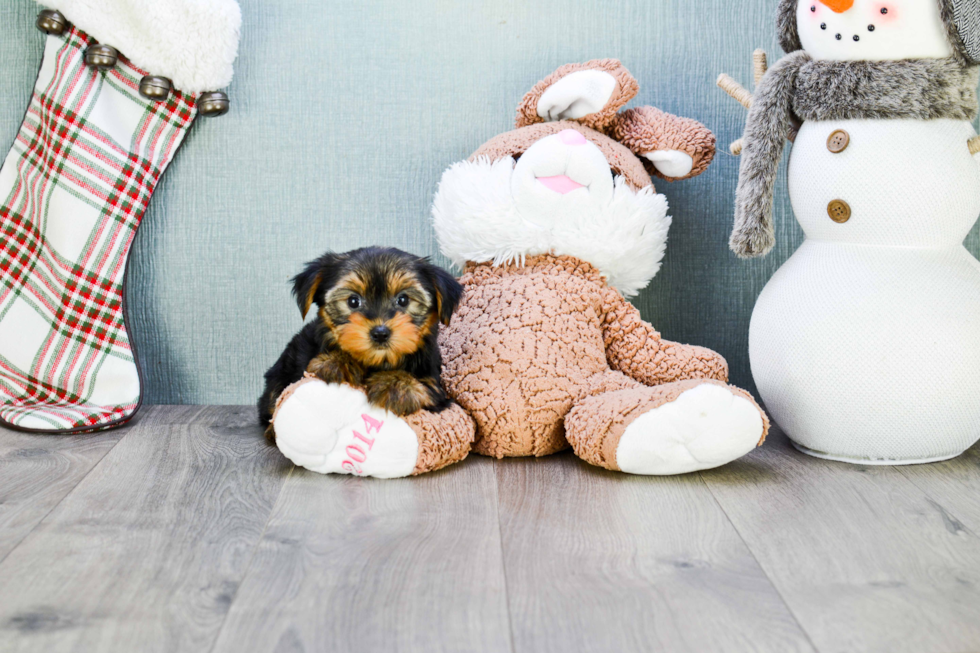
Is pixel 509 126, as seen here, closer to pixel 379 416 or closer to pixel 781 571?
pixel 379 416

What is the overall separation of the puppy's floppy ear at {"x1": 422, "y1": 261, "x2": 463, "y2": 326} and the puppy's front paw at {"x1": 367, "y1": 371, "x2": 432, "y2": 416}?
0.14m

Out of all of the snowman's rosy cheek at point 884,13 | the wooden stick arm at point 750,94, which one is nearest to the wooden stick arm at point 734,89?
the wooden stick arm at point 750,94

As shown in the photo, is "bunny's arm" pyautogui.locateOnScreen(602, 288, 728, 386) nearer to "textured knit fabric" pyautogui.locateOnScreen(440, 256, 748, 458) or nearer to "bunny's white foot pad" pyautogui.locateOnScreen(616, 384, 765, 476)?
"textured knit fabric" pyautogui.locateOnScreen(440, 256, 748, 458)

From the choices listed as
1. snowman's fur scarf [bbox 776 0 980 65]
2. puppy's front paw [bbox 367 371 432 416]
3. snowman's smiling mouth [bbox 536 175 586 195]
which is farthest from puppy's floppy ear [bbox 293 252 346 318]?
snowman's fur scarf [bbox 776 0 980 65]

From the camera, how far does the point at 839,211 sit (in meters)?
1.75

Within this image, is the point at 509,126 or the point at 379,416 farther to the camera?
the point at 509,126

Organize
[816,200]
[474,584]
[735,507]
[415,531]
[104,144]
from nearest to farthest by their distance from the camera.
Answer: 1. [474,584]
2. [415,531]
3. [735,507]
4. [816,200]
5. [104,144]

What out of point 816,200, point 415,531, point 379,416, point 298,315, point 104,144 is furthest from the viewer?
point 298,315

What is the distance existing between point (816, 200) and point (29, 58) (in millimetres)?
1953

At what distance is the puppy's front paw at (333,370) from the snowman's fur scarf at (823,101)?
87cm

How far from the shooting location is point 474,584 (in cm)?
122

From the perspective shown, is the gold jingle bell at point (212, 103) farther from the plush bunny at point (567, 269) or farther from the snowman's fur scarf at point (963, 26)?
the snowman's fur scarf at point (963, 26)

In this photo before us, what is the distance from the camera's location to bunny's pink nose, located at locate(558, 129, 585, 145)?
1.87 m

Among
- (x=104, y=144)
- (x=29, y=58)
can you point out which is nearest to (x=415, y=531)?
(x=104, y=144)
